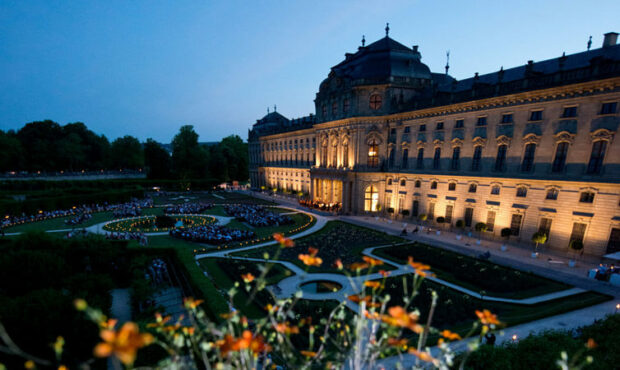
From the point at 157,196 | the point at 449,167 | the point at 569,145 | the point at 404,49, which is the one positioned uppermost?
the point at 404,49

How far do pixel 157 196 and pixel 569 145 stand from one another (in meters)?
73.7

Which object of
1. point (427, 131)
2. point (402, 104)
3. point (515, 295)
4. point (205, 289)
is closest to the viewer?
point (205, 289)

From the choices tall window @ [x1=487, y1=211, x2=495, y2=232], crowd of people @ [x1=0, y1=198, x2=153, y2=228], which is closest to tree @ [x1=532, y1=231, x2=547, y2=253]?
tall window @ [x1=487, y1=211, x2=495, y2=232]

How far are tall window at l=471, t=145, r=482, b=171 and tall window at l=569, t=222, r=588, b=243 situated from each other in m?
10.4

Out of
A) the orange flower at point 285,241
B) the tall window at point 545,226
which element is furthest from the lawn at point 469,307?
the orange flower at point 285,241

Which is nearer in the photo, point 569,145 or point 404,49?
point 569,145

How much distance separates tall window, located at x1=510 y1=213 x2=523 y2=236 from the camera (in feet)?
96.3

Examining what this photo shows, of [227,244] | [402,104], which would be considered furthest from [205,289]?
[402,104]

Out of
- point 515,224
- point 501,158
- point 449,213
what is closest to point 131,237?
point 449,213

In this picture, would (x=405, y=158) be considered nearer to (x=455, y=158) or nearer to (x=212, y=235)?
(x=455, y=158)

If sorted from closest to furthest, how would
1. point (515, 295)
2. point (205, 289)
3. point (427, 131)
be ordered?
point (205, 289)
point (515, 295)
point (427, 131)

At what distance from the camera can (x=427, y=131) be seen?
1499 inches

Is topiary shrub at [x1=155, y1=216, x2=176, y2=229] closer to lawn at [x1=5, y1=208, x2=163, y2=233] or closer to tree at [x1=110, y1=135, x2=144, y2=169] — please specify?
lawn at [x1=5, y1=208, x2=163, y2=233]

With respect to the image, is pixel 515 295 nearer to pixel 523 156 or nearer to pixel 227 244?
Result: pixel 523 156
